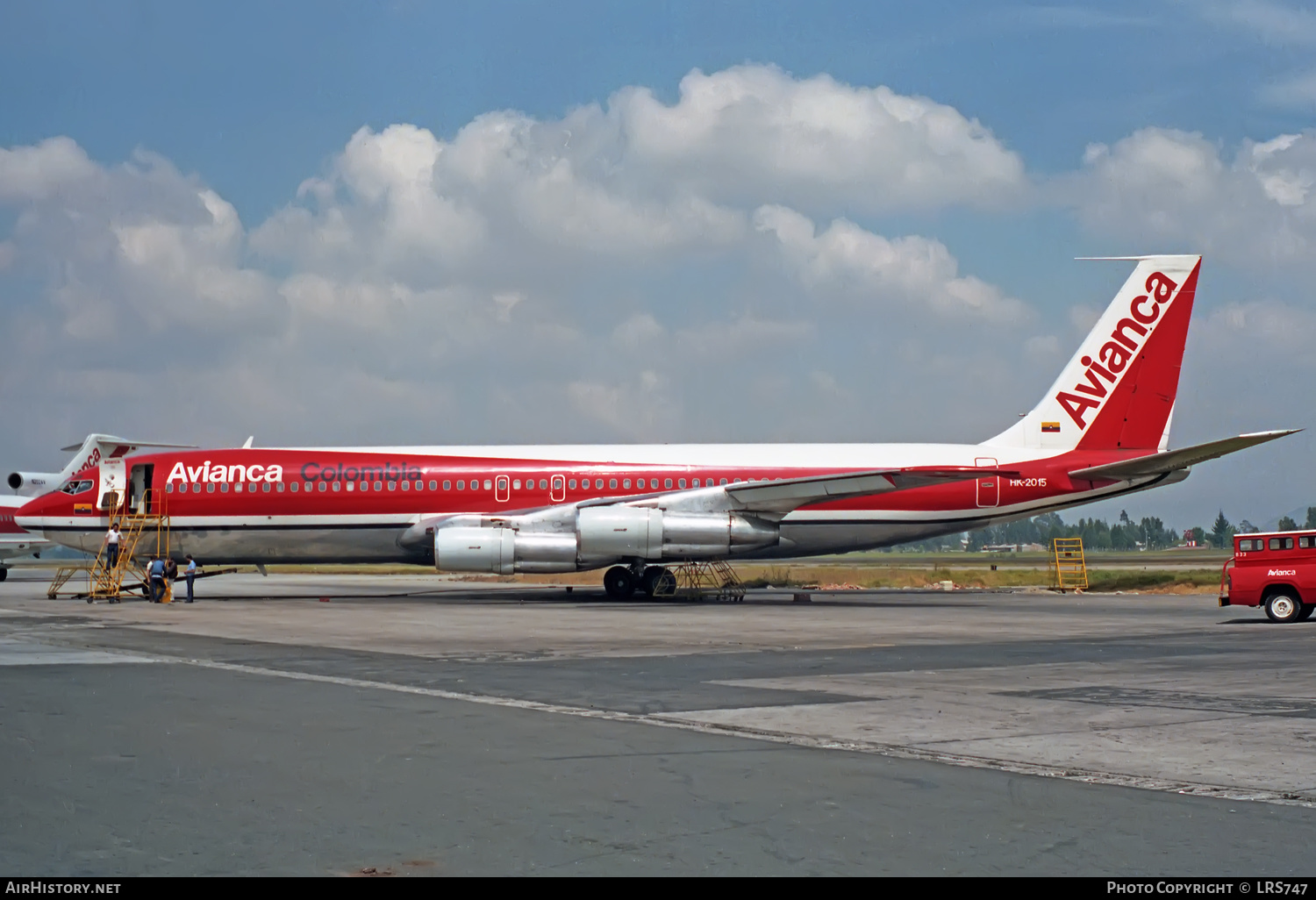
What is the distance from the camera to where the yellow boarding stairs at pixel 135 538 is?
34.5 metres

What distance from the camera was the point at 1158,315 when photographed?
3584cm

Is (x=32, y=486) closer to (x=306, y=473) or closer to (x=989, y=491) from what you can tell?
(x=306, y=473)

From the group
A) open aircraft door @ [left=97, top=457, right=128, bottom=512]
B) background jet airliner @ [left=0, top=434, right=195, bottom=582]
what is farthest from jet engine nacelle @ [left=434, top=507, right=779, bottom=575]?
background jet airliner @ [left=0, top=434, right=195, bottom=582]

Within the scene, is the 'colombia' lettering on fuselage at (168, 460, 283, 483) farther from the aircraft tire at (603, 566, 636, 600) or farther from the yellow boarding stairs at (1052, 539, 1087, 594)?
the yellow boarding stairs at (1052, 539, 1087, 594)

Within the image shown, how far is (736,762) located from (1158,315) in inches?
1212

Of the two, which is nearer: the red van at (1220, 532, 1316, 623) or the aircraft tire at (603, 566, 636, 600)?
the red van at (1220, 532, 1316, 623)

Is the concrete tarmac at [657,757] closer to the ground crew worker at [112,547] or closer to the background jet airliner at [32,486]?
the ground crew worker at [112,547]

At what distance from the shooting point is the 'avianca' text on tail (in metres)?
34.2

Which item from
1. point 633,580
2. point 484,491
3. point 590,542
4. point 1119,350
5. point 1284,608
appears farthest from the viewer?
point 1119,350

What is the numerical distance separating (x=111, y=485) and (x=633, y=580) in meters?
14.3

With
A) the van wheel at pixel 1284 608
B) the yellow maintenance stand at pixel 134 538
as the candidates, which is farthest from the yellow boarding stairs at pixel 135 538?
the van wheel at pixel 1284 608

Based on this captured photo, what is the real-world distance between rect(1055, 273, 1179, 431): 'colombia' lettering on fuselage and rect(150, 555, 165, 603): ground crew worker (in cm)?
2404

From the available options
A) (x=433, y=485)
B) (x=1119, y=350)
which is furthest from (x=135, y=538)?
(x=1119, y=350)

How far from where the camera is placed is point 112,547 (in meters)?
34.2
